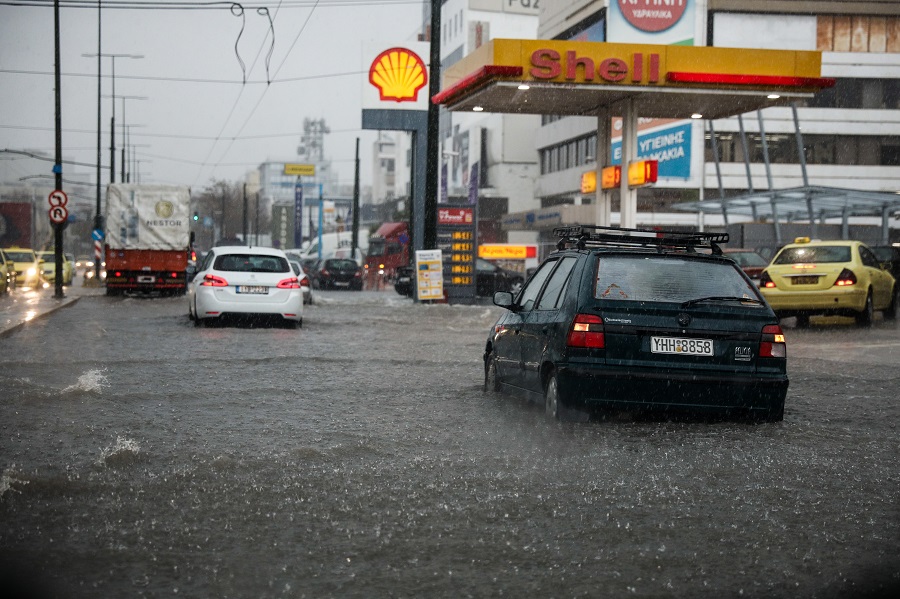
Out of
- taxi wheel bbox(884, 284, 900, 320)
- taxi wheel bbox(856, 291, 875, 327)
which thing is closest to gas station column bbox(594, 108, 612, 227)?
taxi wheel bbox(884, 284, 900, 320)

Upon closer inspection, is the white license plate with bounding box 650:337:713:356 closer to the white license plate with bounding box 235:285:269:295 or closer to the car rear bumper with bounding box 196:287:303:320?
the car rear bumper with bounding box 196:287:303:320

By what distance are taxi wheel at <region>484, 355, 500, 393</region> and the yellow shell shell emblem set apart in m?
44.5

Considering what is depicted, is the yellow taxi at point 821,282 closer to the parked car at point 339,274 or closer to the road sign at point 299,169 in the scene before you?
the parked car at point 339,274

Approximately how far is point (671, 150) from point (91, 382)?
5529 cm

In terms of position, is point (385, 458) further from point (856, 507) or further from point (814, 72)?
point (814, 72)

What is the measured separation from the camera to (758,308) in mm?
8852

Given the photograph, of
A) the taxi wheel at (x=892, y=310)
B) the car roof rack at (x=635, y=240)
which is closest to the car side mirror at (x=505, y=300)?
the car roof rack at (x=635, y=240)

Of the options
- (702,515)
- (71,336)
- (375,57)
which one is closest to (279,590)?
(702,515)

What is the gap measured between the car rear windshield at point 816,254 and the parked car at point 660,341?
1257 centimetres

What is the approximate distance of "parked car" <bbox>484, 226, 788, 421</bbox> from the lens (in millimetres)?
8602

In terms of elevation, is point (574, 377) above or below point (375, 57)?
below

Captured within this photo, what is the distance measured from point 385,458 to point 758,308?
A: 3068 mm

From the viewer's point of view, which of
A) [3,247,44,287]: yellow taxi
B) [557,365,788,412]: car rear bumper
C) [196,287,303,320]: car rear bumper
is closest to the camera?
[557,365,788,412]: car rear bumper

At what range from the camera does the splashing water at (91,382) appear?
1100 cm
